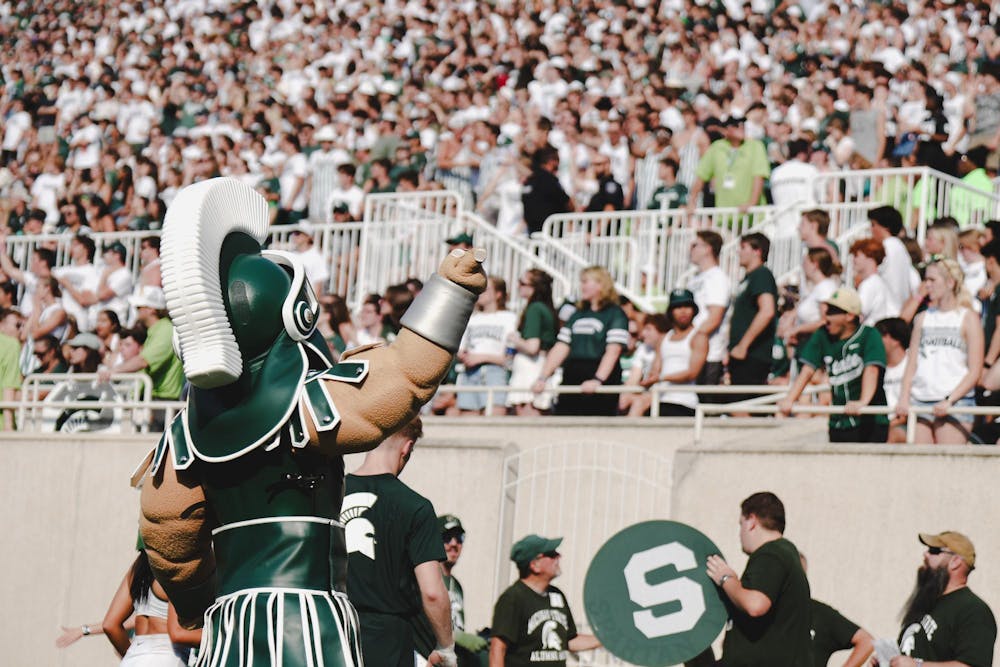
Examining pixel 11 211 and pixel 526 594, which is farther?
pixel 11 211

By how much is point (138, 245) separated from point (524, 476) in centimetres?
768

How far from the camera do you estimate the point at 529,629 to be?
8.78 metres

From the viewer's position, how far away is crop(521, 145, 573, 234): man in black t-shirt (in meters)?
16.7

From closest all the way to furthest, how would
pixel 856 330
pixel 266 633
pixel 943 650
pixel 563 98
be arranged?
1. pixel 266 633
2. pixel 943 650
3. pixel 856 330
4. pixel 563 98

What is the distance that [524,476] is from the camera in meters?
12.0

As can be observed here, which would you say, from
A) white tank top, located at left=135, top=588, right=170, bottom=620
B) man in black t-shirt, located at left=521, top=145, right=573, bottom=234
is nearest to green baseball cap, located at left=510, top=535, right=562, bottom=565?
white tank top, located at left=135, top=588, right=170, bottom=620

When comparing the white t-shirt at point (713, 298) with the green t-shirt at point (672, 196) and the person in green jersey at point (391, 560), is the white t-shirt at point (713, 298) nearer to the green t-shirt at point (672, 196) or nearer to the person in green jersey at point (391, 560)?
the green t-shirt at point (672, 196)

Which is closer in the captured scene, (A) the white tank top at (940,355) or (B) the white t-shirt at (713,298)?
(A) the white tank top at (940,355)

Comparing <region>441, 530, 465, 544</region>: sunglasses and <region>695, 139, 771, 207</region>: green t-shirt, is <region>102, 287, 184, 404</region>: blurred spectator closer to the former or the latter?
<region>695, 139, 771, 207</region>: green t-shirt

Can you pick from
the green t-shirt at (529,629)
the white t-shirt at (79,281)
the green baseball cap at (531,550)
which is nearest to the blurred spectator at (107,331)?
the white t-shirt at (79,281)

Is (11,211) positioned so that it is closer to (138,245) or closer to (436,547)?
(138,245)

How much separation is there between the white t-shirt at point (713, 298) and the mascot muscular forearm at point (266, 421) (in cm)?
777

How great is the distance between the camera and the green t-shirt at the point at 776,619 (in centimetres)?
759

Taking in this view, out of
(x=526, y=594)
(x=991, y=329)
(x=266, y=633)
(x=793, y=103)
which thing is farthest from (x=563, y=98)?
(x=266, y=633)
